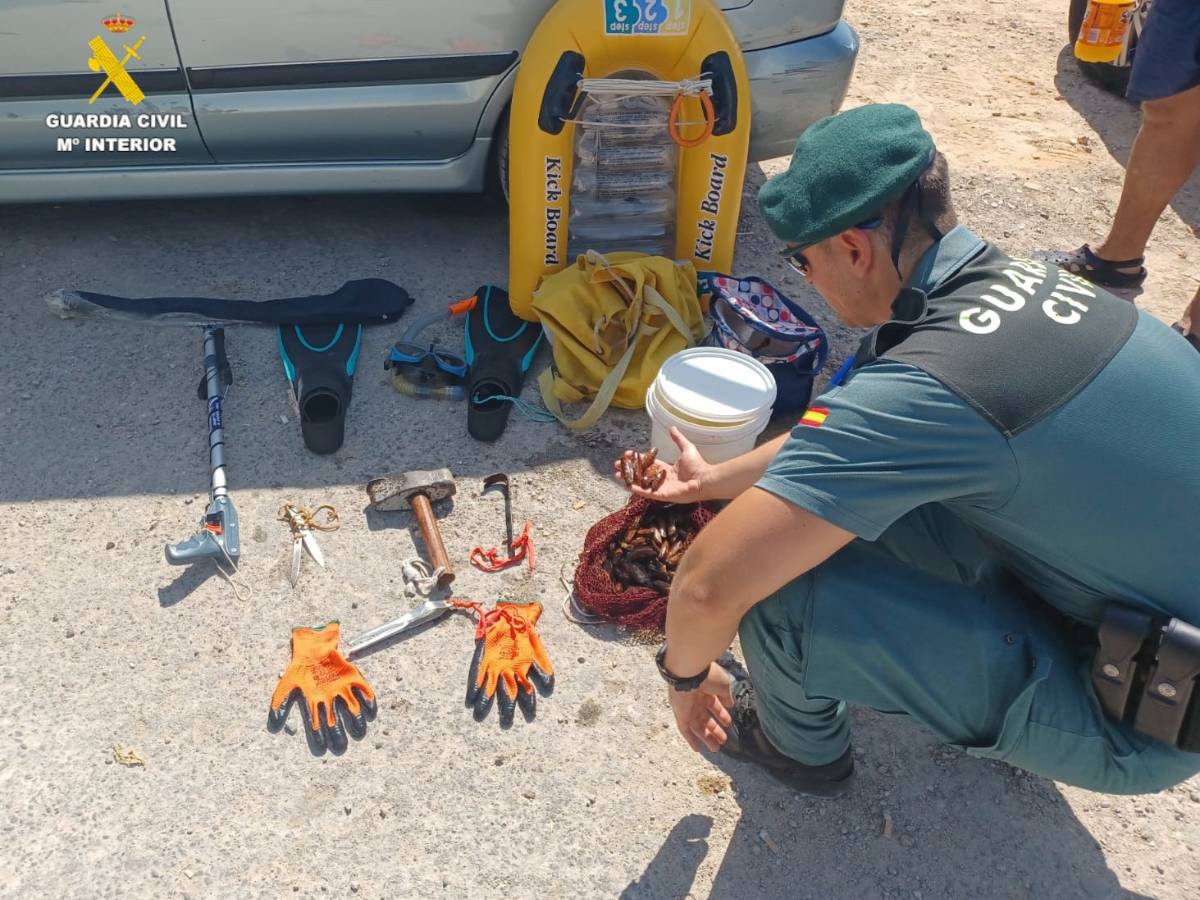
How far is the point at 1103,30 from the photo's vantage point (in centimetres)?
527

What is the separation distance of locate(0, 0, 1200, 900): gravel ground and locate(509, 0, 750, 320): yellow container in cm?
56

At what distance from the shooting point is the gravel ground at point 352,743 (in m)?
2.31

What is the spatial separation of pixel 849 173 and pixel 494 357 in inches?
77.7

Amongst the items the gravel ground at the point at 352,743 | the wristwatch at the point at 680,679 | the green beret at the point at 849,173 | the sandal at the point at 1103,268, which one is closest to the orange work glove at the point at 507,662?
the gravel ground at the point at 352,743

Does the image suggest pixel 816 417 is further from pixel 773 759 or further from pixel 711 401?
pixel 711 401

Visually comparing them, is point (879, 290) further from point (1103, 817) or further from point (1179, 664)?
point (1103, 817)

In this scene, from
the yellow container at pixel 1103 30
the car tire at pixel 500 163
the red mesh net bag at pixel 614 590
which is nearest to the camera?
the red mesh net bag at pixel 614 590

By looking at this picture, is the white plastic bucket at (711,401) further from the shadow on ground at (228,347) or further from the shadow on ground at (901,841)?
the shadow on ground at (901,841)

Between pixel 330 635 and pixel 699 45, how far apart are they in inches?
89.4

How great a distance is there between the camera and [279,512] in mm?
3133

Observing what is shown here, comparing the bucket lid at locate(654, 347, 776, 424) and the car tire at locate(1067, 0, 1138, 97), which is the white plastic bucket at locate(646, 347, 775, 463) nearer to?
the bucket lid at locate(654, 347, 776, 424)

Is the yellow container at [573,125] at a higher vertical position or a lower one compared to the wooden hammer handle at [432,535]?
higher

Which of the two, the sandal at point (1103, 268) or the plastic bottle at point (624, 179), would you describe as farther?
the sandal at point (1103, 268)

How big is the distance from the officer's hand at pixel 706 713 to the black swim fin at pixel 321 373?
160 cm
